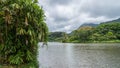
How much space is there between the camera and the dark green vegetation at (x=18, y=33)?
22.2 meters

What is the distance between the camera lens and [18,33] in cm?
2188

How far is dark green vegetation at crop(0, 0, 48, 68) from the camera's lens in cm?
2225

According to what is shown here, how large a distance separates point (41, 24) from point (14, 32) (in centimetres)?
376

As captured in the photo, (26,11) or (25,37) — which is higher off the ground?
(26,11)

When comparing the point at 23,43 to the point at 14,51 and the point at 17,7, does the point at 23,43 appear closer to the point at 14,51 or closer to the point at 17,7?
the point at 14,51

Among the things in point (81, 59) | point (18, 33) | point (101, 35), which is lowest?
point (81, 59)

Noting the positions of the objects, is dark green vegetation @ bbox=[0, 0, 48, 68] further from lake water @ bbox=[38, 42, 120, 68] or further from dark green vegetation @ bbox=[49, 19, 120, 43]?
dark green vegetation @ bbox=[49, 19, 120, 43]

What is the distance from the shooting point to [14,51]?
73.7 ft

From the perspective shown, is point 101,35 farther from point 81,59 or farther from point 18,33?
point 18,33

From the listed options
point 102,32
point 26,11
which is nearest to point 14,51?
point 26,11

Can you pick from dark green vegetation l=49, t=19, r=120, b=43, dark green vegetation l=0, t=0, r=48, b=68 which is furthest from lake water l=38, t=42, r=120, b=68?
dark green vegetation l=49, t=19, r=120, b=43

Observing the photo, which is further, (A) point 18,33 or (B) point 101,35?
(B) point 101,35

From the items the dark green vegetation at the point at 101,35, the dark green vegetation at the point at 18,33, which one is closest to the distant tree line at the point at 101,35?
the dark green vegetation at the point at 101,35

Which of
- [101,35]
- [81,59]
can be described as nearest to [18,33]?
[81,59]
